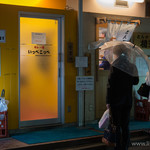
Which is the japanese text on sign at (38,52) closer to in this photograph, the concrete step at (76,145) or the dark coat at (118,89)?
the concrete step at (76,145)

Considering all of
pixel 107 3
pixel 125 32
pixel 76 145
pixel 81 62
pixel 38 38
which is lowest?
pixel 76 145

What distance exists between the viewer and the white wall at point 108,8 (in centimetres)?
856

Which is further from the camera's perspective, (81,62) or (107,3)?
(107,3)

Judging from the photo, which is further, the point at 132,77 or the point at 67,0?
the point at 67,0

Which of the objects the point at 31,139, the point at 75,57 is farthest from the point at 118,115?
the point at 75,57

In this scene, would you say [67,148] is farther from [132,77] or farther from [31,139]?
[132,77]

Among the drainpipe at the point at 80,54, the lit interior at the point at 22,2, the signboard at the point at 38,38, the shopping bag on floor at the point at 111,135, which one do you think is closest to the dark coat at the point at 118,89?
the shopping bag on floor at the point at 111,135

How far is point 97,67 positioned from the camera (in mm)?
8469

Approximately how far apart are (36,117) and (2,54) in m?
1.77

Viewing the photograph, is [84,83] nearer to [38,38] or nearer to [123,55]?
[38,38]

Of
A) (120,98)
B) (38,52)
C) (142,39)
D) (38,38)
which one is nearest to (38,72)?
(38,52)

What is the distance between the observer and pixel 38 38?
7770 mm

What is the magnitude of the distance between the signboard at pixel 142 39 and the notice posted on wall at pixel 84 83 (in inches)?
72.5

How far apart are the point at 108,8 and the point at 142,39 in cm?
130
